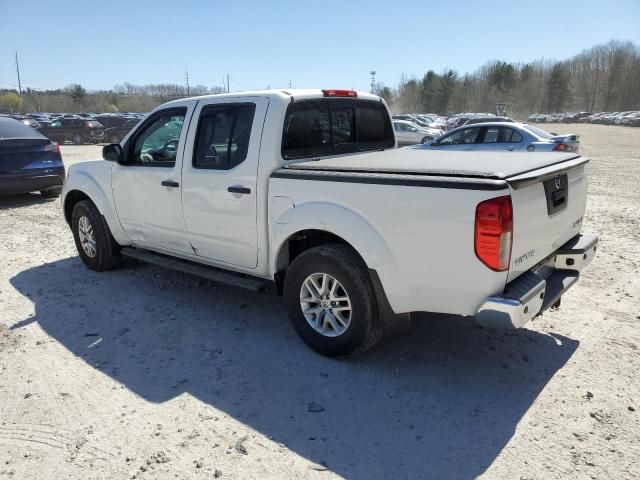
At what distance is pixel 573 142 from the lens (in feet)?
46.2

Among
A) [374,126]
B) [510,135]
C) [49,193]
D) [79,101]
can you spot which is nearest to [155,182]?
[374,126]

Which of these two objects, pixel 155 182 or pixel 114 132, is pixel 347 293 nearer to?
pixel 155 182

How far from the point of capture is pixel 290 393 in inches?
134

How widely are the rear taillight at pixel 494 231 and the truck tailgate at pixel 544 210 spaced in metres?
0.08

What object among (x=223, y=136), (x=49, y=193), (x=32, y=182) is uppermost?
(x=223, y=136)

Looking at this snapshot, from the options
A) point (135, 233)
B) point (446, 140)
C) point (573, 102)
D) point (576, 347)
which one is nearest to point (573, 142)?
point (446, 140)

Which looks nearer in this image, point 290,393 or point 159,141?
point 290,393

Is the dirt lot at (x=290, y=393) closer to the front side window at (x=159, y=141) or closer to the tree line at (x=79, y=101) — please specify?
the front side window at (x=159, y=141)

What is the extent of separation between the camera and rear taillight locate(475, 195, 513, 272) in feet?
9.24

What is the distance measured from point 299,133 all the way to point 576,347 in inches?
110

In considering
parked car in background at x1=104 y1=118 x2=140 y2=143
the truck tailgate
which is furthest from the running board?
parked car in background at x1=104 y1=118 x2=140 y2=143

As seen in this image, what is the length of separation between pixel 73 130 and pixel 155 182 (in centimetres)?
2804

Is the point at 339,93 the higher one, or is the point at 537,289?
the point at 339,93

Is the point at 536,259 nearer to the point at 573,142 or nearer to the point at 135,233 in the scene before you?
the point at 135,233
